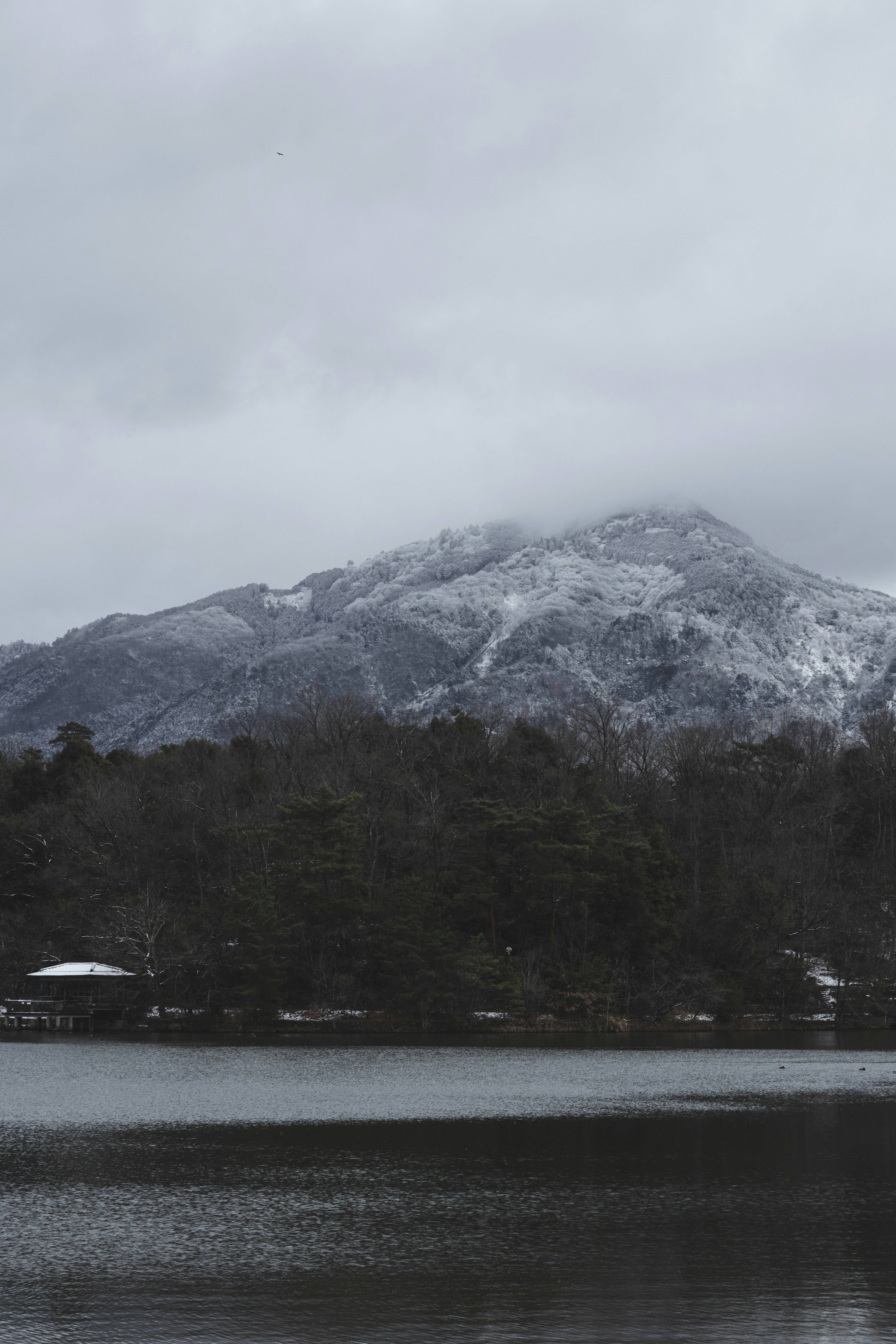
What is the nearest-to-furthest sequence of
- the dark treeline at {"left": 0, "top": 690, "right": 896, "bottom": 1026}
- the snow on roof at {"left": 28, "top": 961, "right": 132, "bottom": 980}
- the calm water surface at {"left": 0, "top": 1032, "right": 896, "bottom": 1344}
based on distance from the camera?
the calm water surface at {"left": 0, "top": 1032, "right": 896, "bottom": 1344}, the dark treeline at {"left": 0, "top": 690, "right": 896, "bottom": 1026}, the snow on roof at {"left": 28, "top": 961, "right": 132, "bottom": 980}

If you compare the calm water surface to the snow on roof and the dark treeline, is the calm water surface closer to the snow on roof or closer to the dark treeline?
the dark treeline

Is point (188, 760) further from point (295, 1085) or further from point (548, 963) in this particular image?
point (295, 1085)

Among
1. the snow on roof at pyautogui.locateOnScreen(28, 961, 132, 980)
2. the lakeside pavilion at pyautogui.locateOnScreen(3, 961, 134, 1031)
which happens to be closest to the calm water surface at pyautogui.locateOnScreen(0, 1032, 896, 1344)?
the snow on roof at pyautogui.locateOnScreen(28, 961, 132, 980)

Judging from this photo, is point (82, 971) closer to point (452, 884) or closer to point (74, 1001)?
point (74, 1001)

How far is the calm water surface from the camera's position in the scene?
1978 cm

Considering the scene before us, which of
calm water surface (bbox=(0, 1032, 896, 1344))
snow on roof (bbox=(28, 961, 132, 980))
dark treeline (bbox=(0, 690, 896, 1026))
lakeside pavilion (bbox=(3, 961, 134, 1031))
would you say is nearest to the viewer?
calm water surface (bbox=(0, 1032, 896, 1344))

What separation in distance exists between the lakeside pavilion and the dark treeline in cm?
151

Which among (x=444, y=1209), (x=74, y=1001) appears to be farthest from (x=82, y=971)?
(x=444, y=1209)

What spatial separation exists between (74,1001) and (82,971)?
2.29m

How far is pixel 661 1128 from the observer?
3959cm

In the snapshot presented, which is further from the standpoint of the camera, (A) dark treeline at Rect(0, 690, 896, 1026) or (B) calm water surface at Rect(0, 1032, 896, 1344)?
(A) dark treeline at Rect(0, 690, 896, 1026)

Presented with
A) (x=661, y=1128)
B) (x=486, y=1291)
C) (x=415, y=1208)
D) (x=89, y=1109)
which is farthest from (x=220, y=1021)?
(x=486, y=1291)

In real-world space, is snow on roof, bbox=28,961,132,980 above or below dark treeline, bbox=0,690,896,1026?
below

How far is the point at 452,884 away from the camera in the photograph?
88.6 m
